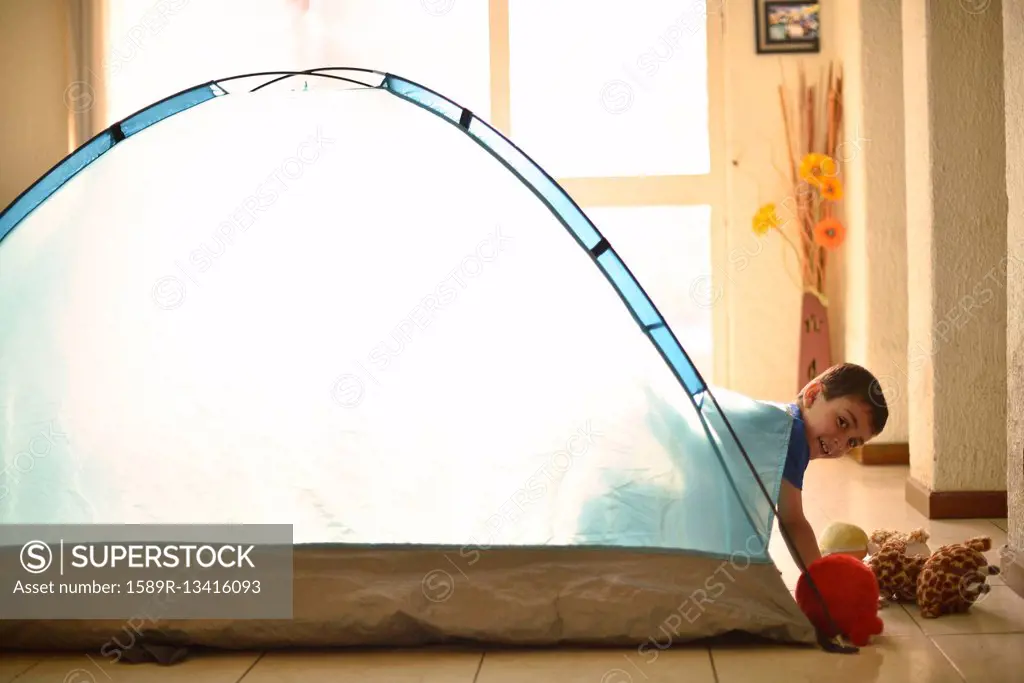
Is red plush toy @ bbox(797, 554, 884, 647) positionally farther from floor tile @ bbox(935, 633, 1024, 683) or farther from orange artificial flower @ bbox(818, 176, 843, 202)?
orange artificial flower @ bbox(818, 176, 843, 202)

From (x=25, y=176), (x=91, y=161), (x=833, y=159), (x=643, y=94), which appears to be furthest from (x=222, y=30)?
(x=91, y=161)

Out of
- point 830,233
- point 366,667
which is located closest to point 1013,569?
point 366,667

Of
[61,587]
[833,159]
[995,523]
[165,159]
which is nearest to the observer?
[61,587]

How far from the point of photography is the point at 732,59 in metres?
4.76

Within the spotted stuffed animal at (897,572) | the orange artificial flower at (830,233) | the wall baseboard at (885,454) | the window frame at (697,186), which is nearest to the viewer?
the spotted stuffed animal at (897,572)

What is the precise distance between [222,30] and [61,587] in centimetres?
350

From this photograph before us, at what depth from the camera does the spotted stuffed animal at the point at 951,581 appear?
2.09 metres

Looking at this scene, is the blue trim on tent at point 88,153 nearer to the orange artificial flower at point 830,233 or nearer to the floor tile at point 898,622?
the floor tile at point 898,622

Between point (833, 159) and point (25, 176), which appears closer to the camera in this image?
point (833, 159)

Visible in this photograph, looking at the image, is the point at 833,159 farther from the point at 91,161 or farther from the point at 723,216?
the point at 91,161

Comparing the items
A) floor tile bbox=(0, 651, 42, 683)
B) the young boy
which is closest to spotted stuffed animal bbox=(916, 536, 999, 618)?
the young boy

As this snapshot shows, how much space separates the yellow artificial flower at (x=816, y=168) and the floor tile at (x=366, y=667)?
10.0ft

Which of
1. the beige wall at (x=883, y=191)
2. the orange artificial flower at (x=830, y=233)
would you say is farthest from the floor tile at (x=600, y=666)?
the orange artificial flower at (x=830, y=233)

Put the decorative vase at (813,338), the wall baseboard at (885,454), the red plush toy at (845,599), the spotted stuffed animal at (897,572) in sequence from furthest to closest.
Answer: the decorative vase at (813,338) → the wall baseboard at (885,454) → the spotted stuffed animal at (897,572) → the red plush toy at (845,599)
